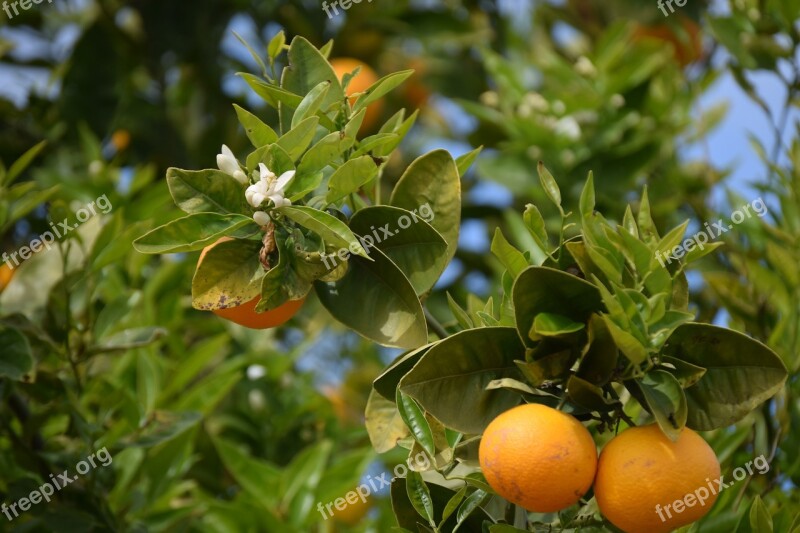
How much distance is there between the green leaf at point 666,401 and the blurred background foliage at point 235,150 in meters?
0.37

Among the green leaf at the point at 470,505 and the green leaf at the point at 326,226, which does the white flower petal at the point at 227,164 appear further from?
the green leaf at the point at 470,505

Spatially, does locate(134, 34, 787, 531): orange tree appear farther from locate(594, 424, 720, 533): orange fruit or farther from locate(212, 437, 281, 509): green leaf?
locate(212, 437, 281, 509): green leaf

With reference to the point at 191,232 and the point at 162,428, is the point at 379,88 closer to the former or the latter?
the point at 191,232

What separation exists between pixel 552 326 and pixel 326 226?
22 cm

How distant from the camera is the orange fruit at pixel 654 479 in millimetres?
863

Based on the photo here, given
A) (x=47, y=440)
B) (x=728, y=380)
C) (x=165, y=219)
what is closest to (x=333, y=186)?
(x=728, y=380)

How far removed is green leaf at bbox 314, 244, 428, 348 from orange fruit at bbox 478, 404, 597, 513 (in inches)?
5.5

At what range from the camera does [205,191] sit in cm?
97

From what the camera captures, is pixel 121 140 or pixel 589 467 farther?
pixel 121 140

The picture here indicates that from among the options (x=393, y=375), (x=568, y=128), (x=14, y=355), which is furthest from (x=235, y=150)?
(x=393, y=375)

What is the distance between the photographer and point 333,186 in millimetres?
979

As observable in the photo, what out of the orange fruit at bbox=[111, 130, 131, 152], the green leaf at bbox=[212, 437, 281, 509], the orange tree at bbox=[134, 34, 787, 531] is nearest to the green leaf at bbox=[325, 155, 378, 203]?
the orange tree at bbox=[134, 34, 787, 531]

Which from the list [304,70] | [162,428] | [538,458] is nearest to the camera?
[538,458]

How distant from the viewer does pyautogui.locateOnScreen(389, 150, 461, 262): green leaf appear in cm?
104
